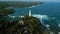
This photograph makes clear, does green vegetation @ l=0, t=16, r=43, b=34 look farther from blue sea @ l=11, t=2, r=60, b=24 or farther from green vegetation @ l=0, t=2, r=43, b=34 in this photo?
blue sea @ l=11, t=2, r=60, b=24

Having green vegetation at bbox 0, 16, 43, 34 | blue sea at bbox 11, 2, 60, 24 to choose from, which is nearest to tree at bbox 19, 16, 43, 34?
green vegetation at bbox 0, 16, 43, 34

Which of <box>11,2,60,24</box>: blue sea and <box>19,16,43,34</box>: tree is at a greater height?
<box>11,2,60,24</box>: blue sea

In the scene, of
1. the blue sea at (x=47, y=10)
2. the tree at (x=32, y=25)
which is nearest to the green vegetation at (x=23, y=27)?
the tree at (x=32, y=25)

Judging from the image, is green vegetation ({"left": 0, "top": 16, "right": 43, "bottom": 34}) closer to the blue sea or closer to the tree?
the tree

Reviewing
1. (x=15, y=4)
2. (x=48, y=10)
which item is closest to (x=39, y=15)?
(x=48, y=10)

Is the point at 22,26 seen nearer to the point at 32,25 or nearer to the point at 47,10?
the point at 32,25

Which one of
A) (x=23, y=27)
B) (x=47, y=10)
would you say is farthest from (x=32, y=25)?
(x=47, y=10)

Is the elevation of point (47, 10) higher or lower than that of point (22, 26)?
higher

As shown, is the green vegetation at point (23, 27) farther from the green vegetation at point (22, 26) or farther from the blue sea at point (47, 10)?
the blue sea at point (47, 10)
